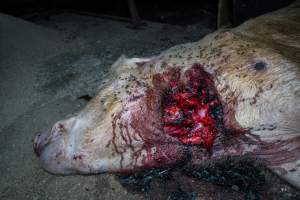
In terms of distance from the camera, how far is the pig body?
2.54 m

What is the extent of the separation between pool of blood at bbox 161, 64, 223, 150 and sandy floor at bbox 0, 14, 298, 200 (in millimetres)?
509

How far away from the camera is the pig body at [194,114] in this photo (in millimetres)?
2545

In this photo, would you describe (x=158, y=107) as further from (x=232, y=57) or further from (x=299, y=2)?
(x=299, y=2)

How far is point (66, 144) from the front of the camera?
2.85 m

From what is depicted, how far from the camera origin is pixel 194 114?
283 cm

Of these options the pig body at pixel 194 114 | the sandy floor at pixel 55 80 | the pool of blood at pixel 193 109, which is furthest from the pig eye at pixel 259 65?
the sandy floor at pixel 55 80

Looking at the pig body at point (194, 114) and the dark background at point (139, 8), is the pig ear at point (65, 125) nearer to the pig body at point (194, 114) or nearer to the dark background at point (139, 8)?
the pig body at point (194, 114)

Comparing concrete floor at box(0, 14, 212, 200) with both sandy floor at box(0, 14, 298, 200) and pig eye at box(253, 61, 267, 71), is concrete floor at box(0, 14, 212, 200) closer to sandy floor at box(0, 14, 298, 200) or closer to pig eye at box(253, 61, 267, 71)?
sandy floor at box(0, 14, 298, 200)

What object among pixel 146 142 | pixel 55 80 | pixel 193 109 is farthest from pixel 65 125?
pixel 55 80

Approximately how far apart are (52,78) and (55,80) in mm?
95

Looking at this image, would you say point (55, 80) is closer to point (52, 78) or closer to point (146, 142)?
point (52, 78)

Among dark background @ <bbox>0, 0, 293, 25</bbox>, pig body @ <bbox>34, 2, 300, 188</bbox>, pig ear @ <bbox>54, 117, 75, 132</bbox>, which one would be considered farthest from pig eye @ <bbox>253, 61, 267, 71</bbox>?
dark background @ <bbox>0, 0, 293, 25</bbox>

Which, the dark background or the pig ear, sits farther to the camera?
the dark background

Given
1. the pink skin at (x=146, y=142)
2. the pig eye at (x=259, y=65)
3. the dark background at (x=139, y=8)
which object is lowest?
the pink skin at (x=146, y=142)
